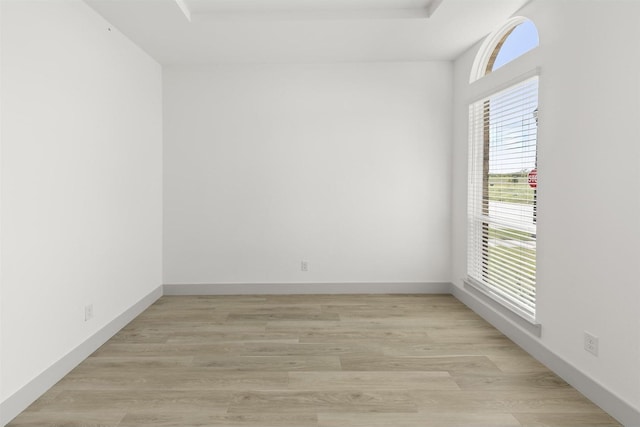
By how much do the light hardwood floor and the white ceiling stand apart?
2.67m

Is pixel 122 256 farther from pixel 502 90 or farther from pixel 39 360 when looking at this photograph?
pixel 502 90

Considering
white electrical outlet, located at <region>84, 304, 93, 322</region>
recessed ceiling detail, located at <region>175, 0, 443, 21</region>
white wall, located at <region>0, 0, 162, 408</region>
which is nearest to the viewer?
white wall, located at <region>0, 0, 162, 408</region>

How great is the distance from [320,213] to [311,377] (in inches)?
94.1

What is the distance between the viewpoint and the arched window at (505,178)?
10.7 ft

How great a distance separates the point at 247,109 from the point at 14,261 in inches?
118

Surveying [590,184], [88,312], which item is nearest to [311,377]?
[88,312]

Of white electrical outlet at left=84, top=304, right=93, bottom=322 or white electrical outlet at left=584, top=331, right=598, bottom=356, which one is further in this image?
white electrical outlet at left=84, top=304, right=93, bottom=322

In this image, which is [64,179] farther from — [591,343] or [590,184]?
[591,343]

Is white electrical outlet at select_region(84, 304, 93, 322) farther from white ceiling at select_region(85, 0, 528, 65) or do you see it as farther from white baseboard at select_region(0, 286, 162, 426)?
white ceiling at select_region(85, 0, 528, 65)

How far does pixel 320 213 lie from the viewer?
488cm

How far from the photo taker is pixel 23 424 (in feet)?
7.32

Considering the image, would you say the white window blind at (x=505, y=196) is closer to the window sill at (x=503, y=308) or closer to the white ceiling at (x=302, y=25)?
the window sill at (x=503, y=308)

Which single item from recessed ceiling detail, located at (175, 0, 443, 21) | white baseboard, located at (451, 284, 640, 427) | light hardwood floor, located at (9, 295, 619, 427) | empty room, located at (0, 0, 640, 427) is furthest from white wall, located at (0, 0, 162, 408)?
white baseboard, located at (451, 284, 640, 427)

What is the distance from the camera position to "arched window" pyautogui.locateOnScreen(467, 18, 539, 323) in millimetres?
3270
